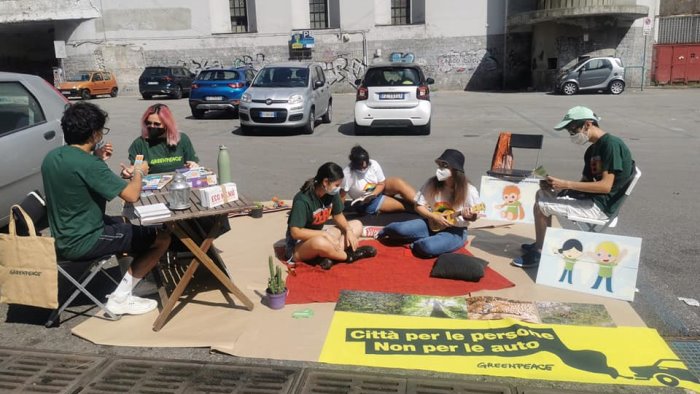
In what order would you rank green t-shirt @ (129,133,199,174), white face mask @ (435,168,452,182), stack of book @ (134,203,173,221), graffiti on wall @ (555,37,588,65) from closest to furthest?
stack of book @ (134,203,173,221)
white face mask @ (435,168,452,182)
green t-shirt @ (129,133,199,174)
graffiti on wall @ (555,37,588,65)

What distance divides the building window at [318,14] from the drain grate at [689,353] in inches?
1273

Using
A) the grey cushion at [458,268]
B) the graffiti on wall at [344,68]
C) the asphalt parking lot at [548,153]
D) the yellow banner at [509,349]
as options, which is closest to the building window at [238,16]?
the graffiti on wall at [344,68]

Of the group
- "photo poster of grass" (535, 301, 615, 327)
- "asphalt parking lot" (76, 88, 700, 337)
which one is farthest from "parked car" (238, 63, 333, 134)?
"photo poster of grass" (535, 301, 615, 327)

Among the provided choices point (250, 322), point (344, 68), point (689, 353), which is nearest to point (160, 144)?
point (250, 322)

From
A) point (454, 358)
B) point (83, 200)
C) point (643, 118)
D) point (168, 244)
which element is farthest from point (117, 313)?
point (643, 118)

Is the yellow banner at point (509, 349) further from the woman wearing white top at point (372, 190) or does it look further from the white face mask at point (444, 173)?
the woman wearing white top at point (372, 190)

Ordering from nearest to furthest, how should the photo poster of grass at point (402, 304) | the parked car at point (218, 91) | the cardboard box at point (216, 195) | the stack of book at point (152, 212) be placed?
the stack of book at point (152, 212) → the cardboard box at point (216, 195) → the photo poster of grass at point (402, 304) → the parked car at point (218, 91)

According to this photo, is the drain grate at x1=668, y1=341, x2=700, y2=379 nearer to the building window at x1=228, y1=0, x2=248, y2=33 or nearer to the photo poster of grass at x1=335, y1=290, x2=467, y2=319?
the photo poster of grass at x1=335, y1=290, x2=467, y2=319

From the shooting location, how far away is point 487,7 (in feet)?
102

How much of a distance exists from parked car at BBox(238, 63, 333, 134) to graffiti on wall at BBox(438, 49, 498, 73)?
699 inches

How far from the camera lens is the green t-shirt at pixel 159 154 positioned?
5.82 m

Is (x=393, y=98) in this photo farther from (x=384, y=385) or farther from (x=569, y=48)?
(x=569, y=48)

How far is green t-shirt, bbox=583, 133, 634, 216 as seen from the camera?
201 inches

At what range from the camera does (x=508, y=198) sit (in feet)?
22.1
